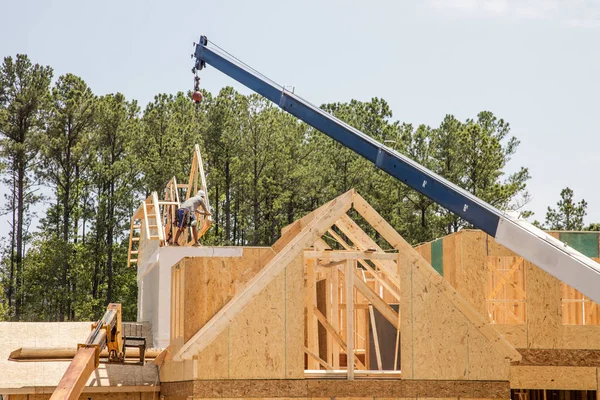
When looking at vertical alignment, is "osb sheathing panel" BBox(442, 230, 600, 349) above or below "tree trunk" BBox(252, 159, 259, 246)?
below

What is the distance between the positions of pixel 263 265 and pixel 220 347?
2.29m

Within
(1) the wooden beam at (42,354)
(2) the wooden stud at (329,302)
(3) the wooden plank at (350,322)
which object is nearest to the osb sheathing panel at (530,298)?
(2) the wooden stud at (329,302)

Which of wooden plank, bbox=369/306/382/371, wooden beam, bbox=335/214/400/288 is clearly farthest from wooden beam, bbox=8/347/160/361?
wooden beam, bbox=335/214/400/288

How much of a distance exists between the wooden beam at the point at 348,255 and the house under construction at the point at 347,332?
0.02 metres

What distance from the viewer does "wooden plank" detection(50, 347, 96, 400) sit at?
15.1 m

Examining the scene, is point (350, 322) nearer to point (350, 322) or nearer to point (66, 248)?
point (350, 322)

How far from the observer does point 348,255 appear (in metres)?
16.8

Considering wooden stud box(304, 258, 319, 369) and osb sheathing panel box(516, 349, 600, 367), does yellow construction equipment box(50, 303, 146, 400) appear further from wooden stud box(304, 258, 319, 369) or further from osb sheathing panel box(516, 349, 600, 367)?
osb sheathing panel box(516, 349, 600, 367)

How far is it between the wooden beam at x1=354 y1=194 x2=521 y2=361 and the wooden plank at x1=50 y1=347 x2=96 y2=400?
5438 mm

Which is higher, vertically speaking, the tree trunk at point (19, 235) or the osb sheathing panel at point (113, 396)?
the tree trunk at point (19, 235)

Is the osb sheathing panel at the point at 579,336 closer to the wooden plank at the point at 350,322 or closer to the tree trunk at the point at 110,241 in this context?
the wooden plank at the point at 350,322

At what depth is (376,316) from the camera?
1927 centimetres

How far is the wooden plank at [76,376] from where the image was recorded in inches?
595

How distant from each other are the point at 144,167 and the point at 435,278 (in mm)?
36901
